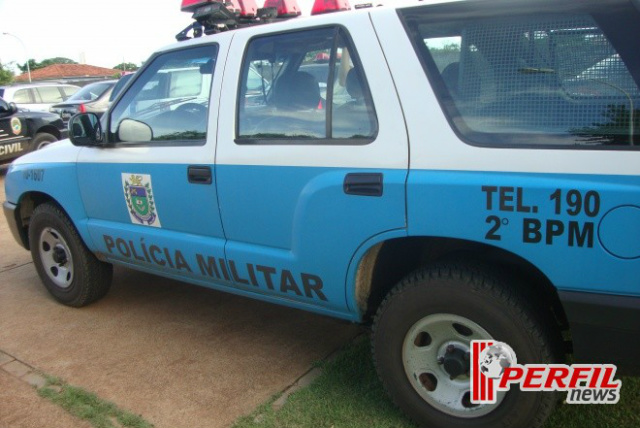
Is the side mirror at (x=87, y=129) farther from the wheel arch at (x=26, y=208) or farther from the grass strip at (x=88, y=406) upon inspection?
the grass strip at (x=88, y=406)

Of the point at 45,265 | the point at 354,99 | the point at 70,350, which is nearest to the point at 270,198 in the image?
the point at 354,99

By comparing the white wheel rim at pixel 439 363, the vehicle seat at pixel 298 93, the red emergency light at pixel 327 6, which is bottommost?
the white wheel rim at pixel 439 363

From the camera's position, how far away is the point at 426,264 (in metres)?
2.56

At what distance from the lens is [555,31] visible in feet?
7.07

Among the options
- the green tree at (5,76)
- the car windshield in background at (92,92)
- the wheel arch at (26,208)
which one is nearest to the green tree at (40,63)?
the green tree at (5,76)

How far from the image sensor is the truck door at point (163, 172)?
124 inches

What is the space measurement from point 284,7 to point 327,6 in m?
0.61

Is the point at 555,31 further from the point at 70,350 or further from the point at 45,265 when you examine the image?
the point at 45,265

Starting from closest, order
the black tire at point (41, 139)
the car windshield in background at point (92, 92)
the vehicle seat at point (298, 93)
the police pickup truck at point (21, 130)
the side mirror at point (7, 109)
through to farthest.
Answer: the vehicle seat at point (298, 93) → the side mirror at point (7, 109) → the police pickup truck at point (21, 130) → the black tire at point (41, 139) → the car windshield in background at point (92, 92)

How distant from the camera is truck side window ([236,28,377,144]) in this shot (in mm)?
2598

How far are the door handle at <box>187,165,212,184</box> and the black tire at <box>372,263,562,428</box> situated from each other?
1156mm

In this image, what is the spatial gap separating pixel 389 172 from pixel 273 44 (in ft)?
3.31

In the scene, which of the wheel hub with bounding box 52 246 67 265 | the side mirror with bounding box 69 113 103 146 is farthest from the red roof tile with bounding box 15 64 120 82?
the side mirror with bounding box 69 113 103 146

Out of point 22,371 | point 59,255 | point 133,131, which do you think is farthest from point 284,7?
point 22,371
